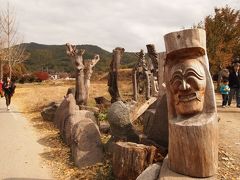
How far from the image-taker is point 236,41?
2527 cm

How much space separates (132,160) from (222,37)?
852 inches

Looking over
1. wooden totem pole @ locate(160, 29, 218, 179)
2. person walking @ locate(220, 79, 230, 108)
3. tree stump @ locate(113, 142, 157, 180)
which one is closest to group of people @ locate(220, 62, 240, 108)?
person walking @ locate(220, 79, 230, 108)

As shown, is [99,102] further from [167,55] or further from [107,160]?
[167,55]

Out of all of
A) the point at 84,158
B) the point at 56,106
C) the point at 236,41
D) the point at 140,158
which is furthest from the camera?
the point at 236,41

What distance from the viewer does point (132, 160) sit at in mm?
5441

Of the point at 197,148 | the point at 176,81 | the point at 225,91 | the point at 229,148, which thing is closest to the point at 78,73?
the point at 225,91

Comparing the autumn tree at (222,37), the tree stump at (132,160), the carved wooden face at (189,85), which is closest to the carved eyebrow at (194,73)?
the carved wooden face at (189,85)

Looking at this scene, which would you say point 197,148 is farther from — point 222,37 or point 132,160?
point 222,37

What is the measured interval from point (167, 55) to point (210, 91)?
797 mm

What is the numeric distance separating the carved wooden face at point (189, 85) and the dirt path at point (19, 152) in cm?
344

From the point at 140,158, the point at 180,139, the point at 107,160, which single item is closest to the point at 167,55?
the point at 180,139

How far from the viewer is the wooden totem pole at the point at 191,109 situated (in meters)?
4.13

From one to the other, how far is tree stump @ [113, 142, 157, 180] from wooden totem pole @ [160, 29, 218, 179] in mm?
996

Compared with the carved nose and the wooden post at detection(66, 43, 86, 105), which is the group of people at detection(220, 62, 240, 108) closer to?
the wooden post at detection(66, 43, 86, 105)
